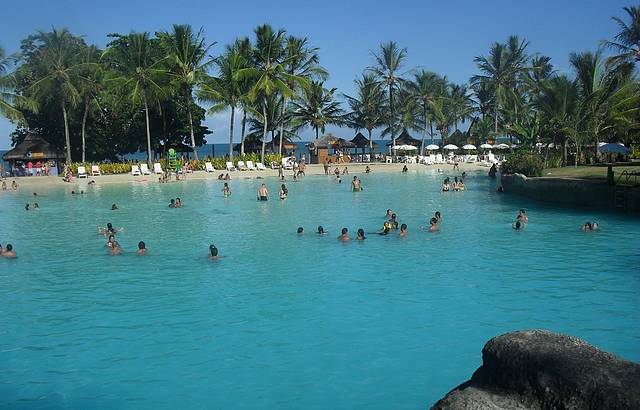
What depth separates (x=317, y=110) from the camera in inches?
2279

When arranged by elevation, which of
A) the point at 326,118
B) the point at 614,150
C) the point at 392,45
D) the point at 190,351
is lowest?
the point at 190,351

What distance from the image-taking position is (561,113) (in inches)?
1271

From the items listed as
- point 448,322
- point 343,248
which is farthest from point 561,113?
point 448,322

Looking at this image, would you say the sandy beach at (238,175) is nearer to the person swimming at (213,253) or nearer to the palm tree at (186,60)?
the palm tree at (186,60)

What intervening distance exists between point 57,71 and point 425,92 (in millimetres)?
33513

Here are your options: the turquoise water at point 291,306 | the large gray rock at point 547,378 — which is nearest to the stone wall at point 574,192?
the turquoise water at point 291,306

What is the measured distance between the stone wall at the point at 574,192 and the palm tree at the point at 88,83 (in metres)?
31.6

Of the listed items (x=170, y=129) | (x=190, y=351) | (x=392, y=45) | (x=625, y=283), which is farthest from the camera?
(x=392, y=45)

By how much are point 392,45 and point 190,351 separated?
164 ft

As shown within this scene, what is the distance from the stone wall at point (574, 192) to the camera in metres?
20.7

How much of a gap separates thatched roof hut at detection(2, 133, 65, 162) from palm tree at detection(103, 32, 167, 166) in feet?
30.2

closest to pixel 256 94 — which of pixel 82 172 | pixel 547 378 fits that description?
pixel 82 172

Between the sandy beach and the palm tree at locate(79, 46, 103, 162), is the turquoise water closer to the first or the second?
the sandy beach

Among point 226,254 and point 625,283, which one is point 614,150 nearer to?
point 625,283
